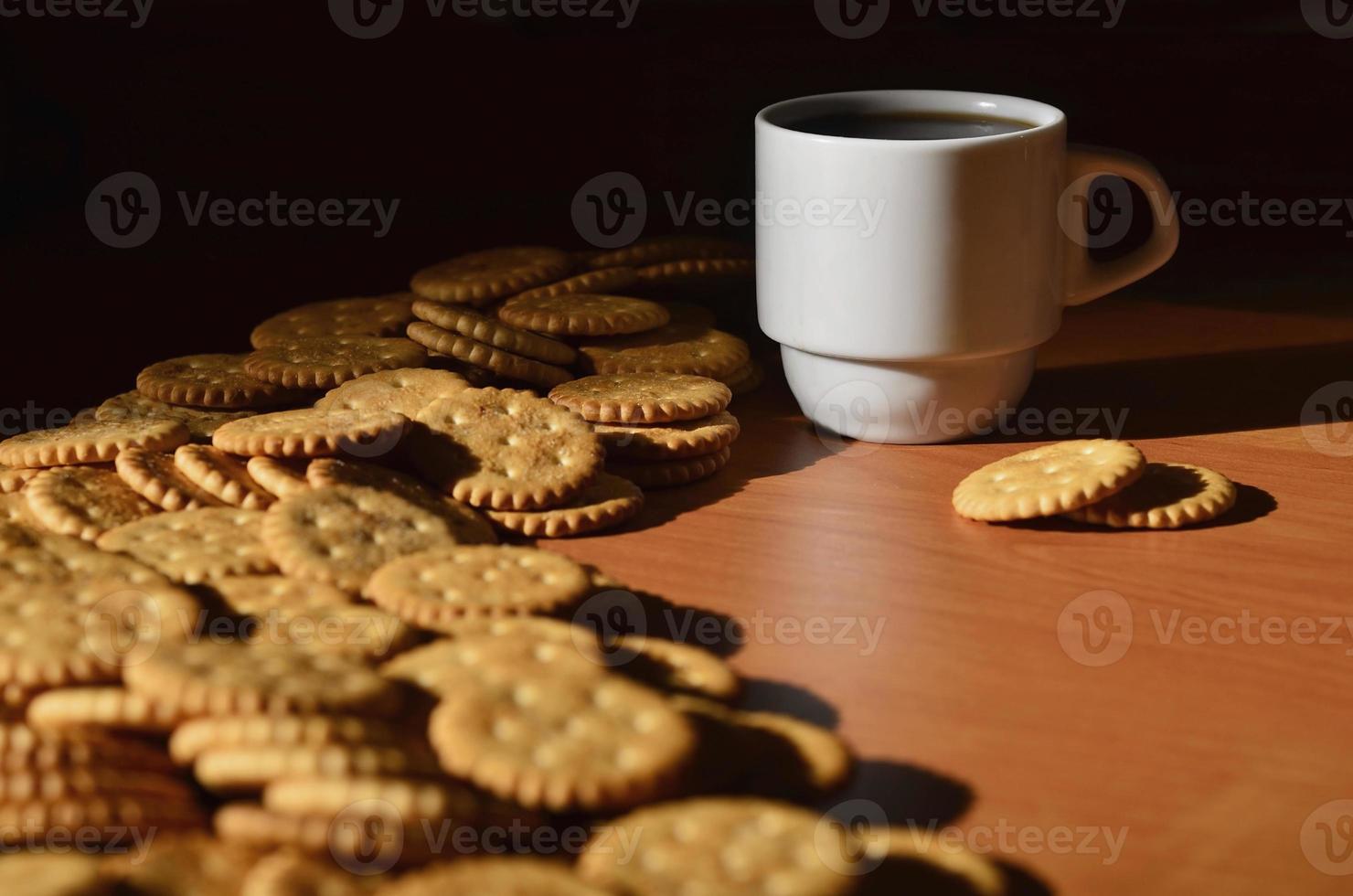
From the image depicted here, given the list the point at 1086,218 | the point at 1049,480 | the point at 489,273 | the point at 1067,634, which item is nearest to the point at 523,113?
the point at 489,273

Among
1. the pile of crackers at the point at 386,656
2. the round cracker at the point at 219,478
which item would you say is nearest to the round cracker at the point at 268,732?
the pile of crackers at the point at 386,656

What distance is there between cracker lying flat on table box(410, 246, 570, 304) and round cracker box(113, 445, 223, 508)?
0.94 feet

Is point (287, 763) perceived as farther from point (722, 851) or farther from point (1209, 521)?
point (1209, 521)

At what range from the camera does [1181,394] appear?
3.67 ft

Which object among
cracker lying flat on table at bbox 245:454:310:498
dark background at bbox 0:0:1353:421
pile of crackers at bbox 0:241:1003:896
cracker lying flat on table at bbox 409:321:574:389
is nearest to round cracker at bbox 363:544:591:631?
pile of crackers at bbox 0:241:1003:896

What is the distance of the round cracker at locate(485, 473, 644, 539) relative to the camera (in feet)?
2.91

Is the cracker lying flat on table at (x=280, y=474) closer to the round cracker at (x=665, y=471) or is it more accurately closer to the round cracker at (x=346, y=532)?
the round cracker at (x=346, y=532)

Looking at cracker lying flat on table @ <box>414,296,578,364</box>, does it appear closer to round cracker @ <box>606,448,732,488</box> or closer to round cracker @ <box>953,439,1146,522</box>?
round cracker @ <box>606,448,732,488</box>

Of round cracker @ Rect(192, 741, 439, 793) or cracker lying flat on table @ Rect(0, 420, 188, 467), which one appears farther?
cracker lying flat on table @ Rect(0, 420, 188, 467)

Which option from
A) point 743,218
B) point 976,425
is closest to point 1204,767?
point 976,425

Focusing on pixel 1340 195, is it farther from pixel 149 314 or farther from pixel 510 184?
pixel 149 314

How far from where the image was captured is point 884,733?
2.22ft

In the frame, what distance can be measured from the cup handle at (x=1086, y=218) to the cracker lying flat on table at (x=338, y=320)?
523 mm

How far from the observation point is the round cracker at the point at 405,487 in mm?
861
